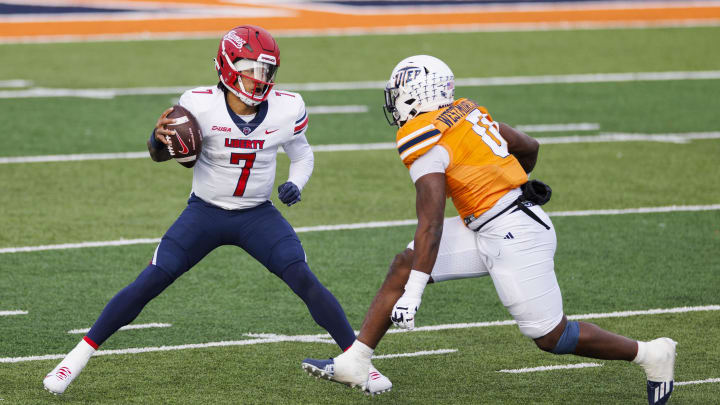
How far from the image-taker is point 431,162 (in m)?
5.37

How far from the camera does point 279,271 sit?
232 inches

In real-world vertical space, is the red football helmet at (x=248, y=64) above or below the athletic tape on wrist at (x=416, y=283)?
above

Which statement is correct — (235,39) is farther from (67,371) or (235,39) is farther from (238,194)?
(67,371)

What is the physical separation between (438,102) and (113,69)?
10928mm

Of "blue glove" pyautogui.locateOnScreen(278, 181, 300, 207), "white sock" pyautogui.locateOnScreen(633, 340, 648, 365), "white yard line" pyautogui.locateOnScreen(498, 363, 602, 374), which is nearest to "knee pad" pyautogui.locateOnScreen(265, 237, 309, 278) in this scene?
"blue glove" pyautogui.locateOnScreen(278, 181, 300, 207)

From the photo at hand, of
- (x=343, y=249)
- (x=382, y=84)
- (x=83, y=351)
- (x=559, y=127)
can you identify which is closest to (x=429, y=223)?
(x=83, y=351)

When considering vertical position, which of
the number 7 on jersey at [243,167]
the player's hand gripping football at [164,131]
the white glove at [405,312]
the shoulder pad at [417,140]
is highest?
the shoulder pad at [417,140]

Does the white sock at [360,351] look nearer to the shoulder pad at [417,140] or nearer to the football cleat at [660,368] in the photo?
the shoulder pad at [417,140]

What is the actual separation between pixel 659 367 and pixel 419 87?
5.75 ft

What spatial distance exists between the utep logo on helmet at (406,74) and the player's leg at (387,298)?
791 millimetres

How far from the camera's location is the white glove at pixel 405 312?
520cm

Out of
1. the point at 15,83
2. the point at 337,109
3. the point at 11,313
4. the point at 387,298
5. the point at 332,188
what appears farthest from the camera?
the point at 15,83

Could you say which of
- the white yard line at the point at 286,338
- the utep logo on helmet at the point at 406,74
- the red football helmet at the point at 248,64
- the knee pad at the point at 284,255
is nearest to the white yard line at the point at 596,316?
the white yard line at the point at 286,338

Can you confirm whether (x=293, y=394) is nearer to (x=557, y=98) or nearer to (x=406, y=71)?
(x=406, y=71)
